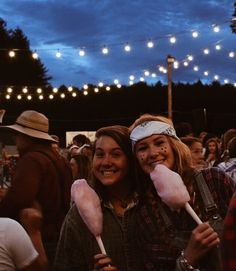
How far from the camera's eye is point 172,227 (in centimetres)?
259

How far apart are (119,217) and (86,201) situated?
0.84 ft

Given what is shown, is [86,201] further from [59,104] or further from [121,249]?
[59,104]

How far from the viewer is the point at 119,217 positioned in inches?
115

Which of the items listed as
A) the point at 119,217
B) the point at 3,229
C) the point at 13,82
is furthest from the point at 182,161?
the point at 13,82

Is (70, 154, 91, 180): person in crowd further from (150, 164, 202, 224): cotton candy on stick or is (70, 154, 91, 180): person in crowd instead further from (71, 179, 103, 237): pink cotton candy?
(150, 164, 202, 224): cotton candy on stick

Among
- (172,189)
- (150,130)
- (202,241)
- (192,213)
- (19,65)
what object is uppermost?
(19,65)

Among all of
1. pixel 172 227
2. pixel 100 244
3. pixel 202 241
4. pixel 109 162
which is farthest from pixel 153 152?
pixel 202 241

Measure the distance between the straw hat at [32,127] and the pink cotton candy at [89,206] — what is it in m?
1.75

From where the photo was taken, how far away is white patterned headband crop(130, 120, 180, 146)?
288 cm

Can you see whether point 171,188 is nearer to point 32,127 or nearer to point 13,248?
point 13,248

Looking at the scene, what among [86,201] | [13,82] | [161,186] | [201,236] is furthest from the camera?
[13,82]

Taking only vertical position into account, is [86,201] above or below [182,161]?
below

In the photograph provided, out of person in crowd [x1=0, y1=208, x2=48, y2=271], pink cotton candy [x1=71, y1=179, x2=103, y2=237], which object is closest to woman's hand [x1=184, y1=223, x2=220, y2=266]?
pink cotton candy [x1=71, y1=179, x2=103, y2=237]

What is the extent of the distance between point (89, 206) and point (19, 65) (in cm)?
4931
